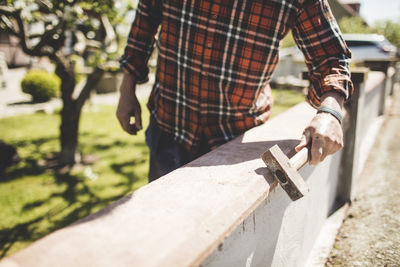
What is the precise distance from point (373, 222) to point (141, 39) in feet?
7.00

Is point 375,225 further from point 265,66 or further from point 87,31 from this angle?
point 87,31

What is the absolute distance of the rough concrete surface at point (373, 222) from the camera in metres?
1.80

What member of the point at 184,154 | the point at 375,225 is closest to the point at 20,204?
the point at 184,154

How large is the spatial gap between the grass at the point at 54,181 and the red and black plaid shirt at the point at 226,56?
2.97m

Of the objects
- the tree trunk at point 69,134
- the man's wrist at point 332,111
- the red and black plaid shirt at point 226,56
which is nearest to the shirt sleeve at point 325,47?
the red and black plaid shirt at point 226,56

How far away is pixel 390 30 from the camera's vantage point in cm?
2752

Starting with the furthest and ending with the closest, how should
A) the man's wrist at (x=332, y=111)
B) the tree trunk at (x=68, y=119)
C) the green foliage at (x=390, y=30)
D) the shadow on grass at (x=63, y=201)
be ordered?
the green foliage at (x=390, y=30) < the tree trunk at (x=68, y=119) < the shadow on grass at (x=63, y=201) < the man's wrist at (x=332, y=111)

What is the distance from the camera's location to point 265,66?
5.17 feet

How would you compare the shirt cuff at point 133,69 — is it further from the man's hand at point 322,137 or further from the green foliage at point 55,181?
the green foliage at point 55,181

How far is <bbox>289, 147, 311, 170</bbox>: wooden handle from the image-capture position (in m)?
1.20

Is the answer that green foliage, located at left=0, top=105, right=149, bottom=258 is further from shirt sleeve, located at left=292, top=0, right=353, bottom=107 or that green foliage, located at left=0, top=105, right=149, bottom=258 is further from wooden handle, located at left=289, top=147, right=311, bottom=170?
shirt sleeve, located at left=292, top=0, right=353, bottom=107

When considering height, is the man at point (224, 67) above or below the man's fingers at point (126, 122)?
above

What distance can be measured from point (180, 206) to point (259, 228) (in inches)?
17.9

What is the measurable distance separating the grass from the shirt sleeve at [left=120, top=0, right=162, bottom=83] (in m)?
2.79
